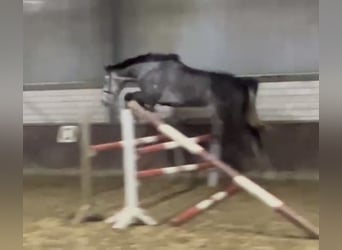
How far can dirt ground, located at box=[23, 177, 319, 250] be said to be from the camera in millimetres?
964

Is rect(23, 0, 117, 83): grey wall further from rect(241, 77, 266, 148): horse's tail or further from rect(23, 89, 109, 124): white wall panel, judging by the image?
rect(241, 77, 266, 148): horse's tail

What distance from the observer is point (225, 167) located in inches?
40.5

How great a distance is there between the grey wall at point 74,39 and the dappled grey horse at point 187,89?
0.03 m

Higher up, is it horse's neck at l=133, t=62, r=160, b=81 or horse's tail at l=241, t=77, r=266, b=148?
horse's neck at l=133, t=62, r=160, b=81

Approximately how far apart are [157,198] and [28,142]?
0.73 feet

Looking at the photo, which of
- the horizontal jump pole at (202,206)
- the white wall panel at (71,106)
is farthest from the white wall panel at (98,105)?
the horizontal jump pole at (202,206)

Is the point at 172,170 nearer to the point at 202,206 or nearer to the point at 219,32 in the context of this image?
the point at 202,206

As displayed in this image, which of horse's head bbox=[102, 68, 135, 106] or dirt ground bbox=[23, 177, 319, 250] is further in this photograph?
horse's head bbox=[102, 68, 135, 106]

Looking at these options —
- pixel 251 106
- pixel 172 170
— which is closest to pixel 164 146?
pixel 172 170

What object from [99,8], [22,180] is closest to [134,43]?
[99,8]

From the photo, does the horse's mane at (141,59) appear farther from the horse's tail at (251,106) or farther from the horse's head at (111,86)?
the horse's tail at (251,106)

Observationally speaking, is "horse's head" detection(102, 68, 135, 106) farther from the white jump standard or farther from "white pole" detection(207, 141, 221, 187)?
"white pole" detection(207, 141, 221, 187)

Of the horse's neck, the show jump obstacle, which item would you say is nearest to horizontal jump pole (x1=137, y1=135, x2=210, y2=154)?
the show jump obstacle

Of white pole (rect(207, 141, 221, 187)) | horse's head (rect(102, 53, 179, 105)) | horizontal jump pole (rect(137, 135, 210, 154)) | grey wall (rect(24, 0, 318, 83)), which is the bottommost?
white pole (rect(207, 141, 221, 187))
